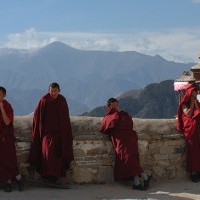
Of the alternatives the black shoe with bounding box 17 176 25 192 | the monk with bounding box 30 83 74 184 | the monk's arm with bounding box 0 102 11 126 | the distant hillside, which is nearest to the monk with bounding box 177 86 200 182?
the monk with bounding box 30 83 74 184

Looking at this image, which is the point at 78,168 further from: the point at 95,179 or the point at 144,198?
the point at 144,198

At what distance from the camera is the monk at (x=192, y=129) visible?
8.40 meters

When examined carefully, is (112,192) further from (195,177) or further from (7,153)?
(7,153)

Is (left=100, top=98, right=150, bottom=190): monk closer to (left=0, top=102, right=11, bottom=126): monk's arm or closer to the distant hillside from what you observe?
(left=0, top=102, right=11, bottom=126): monk's arm

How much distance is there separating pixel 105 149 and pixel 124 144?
1.51 ft

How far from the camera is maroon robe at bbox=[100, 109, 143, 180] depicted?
7.82 m

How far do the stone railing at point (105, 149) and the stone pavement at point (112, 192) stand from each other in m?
0.23

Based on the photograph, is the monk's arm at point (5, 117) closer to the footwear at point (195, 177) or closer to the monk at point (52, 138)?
the monk at point (52, 138)

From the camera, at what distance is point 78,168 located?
816cm

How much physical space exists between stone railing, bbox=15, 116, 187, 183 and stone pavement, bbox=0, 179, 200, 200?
0.23m

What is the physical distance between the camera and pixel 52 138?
7.66 metres

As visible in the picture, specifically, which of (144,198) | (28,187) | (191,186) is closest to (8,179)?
(28,187)

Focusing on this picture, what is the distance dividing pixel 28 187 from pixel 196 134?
9.82 feet

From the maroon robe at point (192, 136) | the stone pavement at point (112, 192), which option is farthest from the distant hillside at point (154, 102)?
the stone pavement at point (112, 192)
